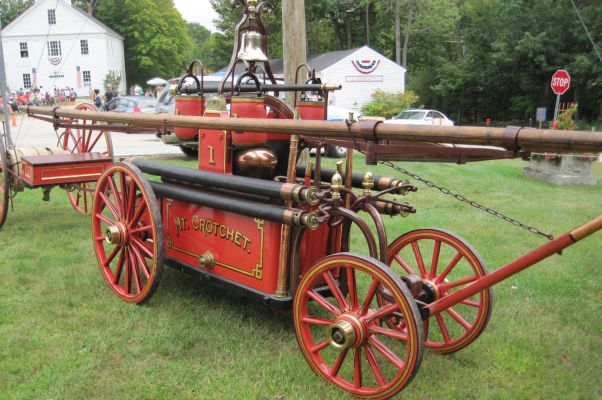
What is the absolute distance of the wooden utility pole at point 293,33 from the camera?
711cm

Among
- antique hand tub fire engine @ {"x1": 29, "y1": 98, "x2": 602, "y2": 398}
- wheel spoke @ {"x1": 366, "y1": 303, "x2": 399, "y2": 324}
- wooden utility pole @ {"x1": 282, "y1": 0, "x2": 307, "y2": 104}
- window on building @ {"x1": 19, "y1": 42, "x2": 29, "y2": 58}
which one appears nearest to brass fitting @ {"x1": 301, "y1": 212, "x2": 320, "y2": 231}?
antique hand tub fire engine @ {"x1": 29, "y1": 98, "x2": 602, "y2": 398}

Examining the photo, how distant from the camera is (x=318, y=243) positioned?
11.6 ft

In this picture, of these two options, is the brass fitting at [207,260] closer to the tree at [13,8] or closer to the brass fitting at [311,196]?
the brass fitting at [311,196]

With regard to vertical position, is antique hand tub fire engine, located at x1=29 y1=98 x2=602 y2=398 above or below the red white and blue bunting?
below

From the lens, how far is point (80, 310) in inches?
155

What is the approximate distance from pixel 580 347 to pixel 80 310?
3.32m

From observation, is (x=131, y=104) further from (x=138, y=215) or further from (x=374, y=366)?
(x=374, y=366)

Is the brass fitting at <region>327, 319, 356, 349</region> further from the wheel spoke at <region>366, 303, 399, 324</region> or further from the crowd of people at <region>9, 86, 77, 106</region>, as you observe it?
the crowd of people at <region>9, 86, 77, 106</region>

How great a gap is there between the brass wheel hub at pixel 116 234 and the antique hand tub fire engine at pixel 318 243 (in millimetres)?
15

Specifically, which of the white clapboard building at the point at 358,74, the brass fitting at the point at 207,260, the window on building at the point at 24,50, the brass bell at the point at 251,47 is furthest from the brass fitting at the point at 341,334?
the window on building at the point at 24,50

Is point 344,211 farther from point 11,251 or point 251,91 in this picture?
point 11,251

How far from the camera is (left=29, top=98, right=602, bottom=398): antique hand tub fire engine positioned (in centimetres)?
258

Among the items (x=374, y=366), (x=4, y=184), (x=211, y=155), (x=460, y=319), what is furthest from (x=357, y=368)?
(x=4, y=184)

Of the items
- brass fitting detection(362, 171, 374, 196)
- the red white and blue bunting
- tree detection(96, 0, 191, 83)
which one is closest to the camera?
brass fitting detection(362, 171, 374, 196)
